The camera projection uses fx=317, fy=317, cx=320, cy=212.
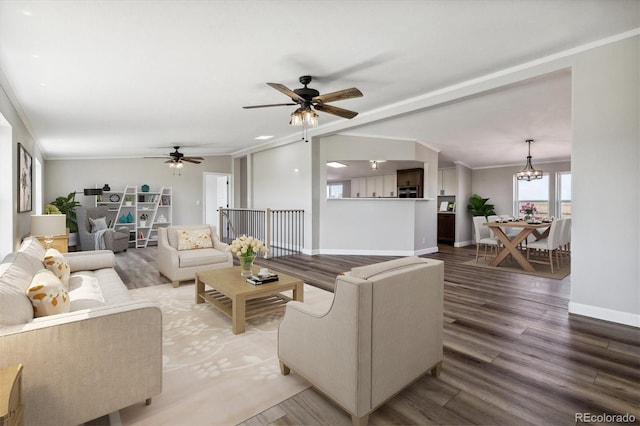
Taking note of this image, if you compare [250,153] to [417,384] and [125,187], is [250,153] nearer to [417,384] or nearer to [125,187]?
[125,187]

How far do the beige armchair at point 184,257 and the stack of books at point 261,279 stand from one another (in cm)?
151

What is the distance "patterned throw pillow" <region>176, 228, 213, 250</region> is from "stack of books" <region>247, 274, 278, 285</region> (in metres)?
1.92

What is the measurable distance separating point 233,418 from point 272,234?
6.52m

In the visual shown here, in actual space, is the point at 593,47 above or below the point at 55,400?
above

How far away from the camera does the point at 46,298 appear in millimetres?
1796

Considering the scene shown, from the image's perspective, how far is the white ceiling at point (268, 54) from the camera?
241cm

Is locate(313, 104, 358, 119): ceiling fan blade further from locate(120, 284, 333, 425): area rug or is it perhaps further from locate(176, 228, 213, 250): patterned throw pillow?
locate(176, 228, 213, 250): patterned throw pillow

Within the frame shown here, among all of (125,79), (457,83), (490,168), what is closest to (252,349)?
(125,79)

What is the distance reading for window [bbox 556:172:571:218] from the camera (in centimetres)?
824

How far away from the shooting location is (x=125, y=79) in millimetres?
3564

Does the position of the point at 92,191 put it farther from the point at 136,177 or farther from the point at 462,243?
the point at 462,243

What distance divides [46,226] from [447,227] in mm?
8811

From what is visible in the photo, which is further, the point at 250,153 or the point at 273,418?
the point at 250,153

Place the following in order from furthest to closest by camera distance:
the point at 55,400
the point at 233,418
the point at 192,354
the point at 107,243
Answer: the point at 107,243 < the point at 192,354 < the point at 233,418 < the point at 55,400
